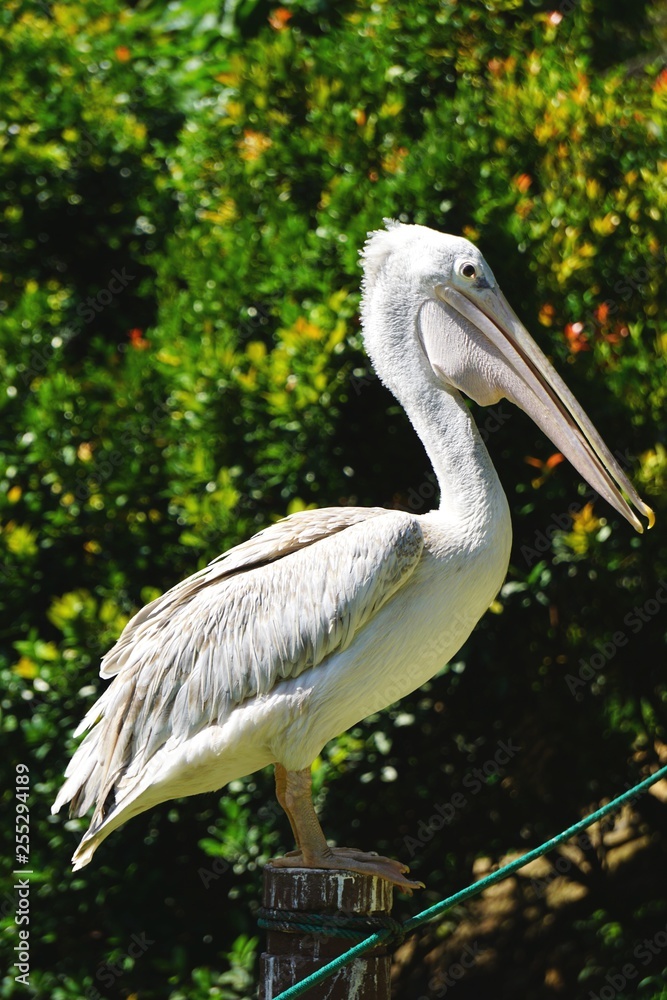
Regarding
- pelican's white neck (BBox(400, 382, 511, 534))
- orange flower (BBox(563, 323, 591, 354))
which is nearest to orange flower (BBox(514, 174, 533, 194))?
orange flower (BBox(563, 323, 591, 354))

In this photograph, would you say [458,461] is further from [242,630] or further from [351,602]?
[242,630]

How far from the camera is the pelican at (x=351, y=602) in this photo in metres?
2.71

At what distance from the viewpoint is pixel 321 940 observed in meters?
2.35

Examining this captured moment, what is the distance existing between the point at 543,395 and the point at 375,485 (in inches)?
59.7

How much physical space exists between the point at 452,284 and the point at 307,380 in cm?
110

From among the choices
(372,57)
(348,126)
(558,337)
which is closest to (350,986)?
(558,337)

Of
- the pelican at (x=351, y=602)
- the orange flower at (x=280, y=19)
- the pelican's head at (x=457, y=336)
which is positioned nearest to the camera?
the pelican at (x=351, y=602)

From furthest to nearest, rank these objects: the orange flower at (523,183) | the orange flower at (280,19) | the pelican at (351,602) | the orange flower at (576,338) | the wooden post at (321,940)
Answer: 1. the orange flower at (280,19)
2. the orange flower at (523,183)
3. the orange flower at (576,338)
4. the pelican at (351,602)
5. the wooden post at (321,940)

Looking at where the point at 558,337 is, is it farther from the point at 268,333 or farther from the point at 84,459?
the point at 84,459

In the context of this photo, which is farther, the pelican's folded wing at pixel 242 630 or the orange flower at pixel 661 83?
the orange flower at pixel 661 83

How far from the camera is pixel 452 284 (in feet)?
10.0

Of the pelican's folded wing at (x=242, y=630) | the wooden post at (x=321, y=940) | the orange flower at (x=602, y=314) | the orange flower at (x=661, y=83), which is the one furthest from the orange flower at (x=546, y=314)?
the wooden post at (x=321, y=940)

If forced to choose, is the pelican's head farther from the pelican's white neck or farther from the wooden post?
the wooden post

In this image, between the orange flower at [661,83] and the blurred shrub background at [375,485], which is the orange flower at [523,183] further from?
the orange flower at [661,83]
